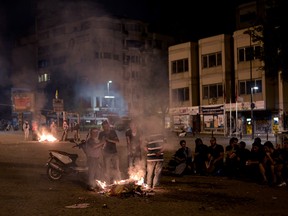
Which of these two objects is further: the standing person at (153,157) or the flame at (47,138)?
the flame at (47,138)

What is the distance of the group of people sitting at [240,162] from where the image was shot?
10.7 m

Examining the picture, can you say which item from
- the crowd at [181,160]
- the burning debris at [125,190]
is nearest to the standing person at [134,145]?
the crowd at [181,160]

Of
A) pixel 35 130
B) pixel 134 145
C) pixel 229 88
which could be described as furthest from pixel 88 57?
pixel 229 88

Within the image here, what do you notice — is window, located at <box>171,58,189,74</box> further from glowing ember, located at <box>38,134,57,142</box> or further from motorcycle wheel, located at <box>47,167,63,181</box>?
motorcycle wheel, located at <box>47,167,63,181</box>

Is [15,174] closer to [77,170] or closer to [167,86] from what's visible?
[77,170]

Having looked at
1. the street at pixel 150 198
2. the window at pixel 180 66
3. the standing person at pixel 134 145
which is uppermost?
the window at pixel 180 66

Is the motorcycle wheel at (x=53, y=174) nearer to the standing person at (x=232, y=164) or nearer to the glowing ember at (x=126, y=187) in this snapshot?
the glowing ember at (x=126, y=187)

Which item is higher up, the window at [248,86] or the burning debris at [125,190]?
the window at [248,86]

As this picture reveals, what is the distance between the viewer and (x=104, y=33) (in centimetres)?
1828

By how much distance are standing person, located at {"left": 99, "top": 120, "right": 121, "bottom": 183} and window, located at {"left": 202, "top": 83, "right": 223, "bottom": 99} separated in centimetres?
3496

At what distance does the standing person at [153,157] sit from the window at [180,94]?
38.8 m

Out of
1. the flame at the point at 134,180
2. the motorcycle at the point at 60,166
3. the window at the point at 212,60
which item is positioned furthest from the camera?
the window at the point at 212,60

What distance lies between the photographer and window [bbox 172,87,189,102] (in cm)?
4868

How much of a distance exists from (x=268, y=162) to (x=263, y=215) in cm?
364
